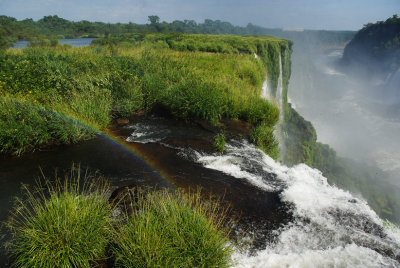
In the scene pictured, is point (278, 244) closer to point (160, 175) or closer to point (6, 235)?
point (160, 175)

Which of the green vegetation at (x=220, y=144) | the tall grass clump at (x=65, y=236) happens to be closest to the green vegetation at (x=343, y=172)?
the green vegetation at (x=220, y=144)

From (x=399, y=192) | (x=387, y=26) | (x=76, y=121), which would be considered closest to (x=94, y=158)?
(x=76, y=121)

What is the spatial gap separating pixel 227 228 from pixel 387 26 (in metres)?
124

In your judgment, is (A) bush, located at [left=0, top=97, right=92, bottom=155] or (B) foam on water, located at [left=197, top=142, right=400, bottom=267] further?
(A) bush, located at [left=0, top=97, right=92, bottom=155]

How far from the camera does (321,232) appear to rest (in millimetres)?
4211

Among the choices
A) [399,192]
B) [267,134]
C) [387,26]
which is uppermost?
[387,26]

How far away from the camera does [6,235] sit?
3971 mm

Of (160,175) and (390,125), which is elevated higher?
(160,175)

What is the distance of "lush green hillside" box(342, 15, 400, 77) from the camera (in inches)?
3383

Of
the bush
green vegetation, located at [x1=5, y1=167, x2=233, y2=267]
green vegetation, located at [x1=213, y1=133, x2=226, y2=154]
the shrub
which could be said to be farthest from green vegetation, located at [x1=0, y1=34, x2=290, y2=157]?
green vegetation, located at [x1=5, y1=167, x2=233, y2=267]

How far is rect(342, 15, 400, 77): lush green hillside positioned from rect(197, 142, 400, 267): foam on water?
97736 millimetres

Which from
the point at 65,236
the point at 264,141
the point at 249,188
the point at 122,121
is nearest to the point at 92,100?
the point at 122,121

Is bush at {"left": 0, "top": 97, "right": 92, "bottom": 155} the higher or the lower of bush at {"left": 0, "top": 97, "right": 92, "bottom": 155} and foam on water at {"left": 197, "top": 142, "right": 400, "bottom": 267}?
the higher

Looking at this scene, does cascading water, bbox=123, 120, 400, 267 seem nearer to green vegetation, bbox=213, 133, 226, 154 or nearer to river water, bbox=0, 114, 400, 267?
river water, bbox=0, 114, 400, 267
